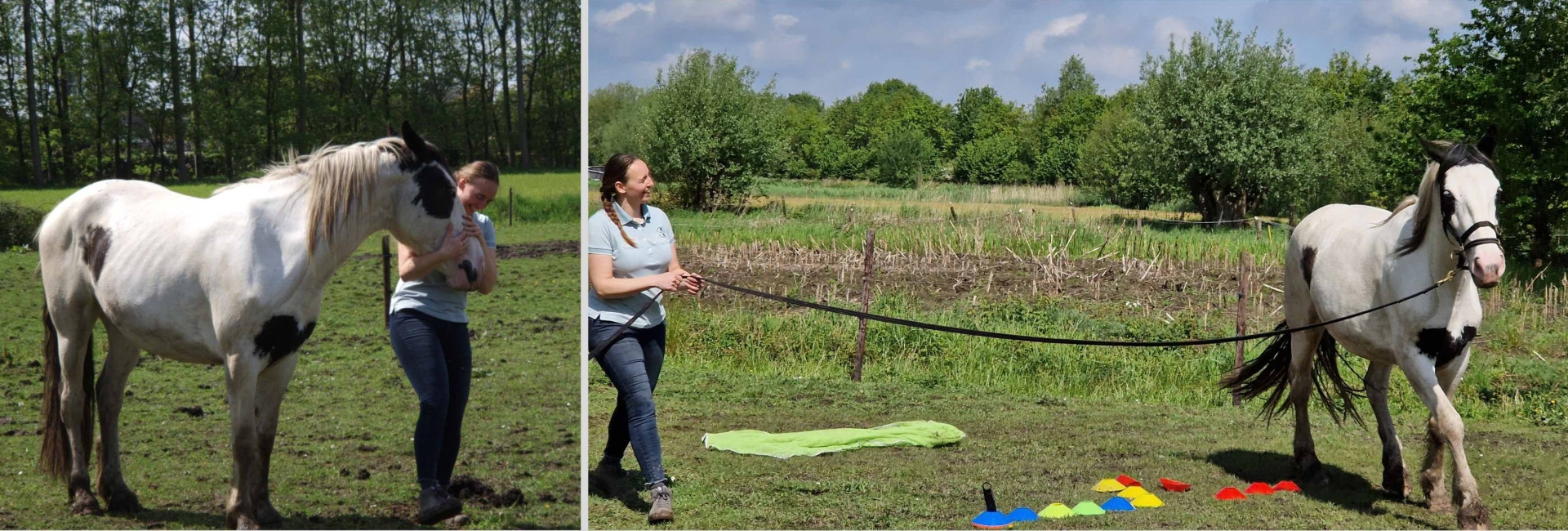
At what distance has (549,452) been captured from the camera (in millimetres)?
5672

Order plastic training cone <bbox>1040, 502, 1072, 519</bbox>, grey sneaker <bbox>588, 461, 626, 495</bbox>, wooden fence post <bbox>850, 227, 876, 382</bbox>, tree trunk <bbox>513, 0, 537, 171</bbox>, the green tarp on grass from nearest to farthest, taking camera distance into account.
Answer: plastic training cone <bbox>1040, 502, 1072, 519</bbox>
grey sneaker <bbox>588, 461, 626, 495</bbox>
the green tarp on grass
tree trunk <bbox>513, 0, 537, 171</bbox>
wooden fence post <bbox>850, 227, 876, 382</bbox>

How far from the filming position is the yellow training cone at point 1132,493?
180 inches

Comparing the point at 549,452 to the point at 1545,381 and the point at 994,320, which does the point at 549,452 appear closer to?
the point at 994,320

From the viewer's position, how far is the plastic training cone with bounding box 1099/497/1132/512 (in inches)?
173

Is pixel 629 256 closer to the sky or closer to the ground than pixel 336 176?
closer to the ground

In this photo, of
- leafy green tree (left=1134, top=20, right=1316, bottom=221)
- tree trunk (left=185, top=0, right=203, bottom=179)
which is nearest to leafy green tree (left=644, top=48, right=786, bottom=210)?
leafy green tree (left=1134, top=20, right=1316, bottom=221)

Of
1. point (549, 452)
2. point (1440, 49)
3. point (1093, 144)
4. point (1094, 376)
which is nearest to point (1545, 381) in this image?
point (1094, 376)

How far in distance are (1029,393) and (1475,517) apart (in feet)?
13.9

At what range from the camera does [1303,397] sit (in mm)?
5242

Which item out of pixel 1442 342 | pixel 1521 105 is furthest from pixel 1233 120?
pixel 1442 342

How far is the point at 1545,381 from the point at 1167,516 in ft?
17.8

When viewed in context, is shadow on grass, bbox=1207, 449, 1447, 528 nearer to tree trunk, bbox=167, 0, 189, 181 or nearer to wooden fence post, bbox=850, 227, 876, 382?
wooden fence post, bbox=850, 227, 876, 382

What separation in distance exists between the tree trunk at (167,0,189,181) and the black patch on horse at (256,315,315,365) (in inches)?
89.0

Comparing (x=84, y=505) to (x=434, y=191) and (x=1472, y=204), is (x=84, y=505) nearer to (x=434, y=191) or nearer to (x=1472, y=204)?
(x=434, y=191)
